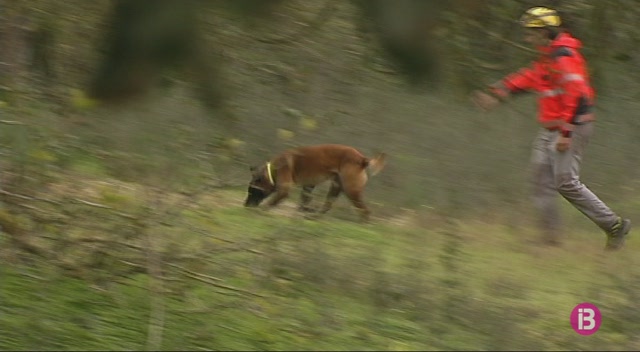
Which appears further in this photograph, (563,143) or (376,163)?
(376,163)

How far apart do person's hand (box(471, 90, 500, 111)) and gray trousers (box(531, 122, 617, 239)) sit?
64.6 inches

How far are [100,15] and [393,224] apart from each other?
182 inches

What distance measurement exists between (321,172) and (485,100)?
3.08 metres

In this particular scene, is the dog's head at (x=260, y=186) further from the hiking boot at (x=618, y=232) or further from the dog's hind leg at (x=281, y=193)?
the hiking boot at (x=618, y=232)

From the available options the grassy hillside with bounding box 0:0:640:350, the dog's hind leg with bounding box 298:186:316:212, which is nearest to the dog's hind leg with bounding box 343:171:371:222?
the dog's hind leg with bounding box 298:186:316:212

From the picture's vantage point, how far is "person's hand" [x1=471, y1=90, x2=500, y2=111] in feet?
21.4

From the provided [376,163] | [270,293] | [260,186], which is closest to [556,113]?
[376,163]

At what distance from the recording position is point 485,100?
21.9 feet

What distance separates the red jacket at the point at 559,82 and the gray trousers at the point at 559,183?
19cm

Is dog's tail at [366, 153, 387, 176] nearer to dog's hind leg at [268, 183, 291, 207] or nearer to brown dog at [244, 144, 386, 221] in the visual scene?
brown dog at [244, 144, 386, 221]

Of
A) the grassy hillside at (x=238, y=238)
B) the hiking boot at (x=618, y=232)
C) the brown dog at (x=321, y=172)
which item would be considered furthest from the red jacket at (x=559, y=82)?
the brown dog at (x=321, y=172)

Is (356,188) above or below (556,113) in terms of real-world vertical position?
below

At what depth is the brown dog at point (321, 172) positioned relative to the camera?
8.84 m

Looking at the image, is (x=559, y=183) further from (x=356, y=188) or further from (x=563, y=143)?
(x=356, y=188)
